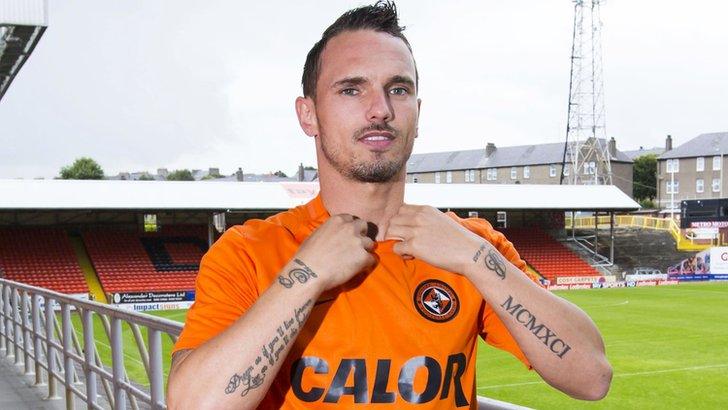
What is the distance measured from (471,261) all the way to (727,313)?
85.6ft

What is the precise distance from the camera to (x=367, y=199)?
1821 mm

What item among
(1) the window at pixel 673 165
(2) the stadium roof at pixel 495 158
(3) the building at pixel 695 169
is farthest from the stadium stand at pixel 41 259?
(1) the window at pixel 673 165

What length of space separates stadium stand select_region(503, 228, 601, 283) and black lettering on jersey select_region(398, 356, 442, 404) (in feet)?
112

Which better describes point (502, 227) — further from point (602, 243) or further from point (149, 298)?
point (149, 298)

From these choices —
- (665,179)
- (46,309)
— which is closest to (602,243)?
(665,179)

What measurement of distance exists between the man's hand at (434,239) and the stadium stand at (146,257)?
1102 inches

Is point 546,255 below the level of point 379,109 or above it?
below

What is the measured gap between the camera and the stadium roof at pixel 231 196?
1049 inches

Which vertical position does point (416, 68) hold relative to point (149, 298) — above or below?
above

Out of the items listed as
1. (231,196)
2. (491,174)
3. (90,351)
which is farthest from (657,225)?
(90,351)

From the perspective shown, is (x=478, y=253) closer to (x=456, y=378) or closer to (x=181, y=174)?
(x=456, y=378)

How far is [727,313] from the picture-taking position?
2438 cm

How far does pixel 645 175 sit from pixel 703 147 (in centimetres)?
1478

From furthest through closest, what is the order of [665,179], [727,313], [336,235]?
[665,179] < [727,313] < [336,235]
